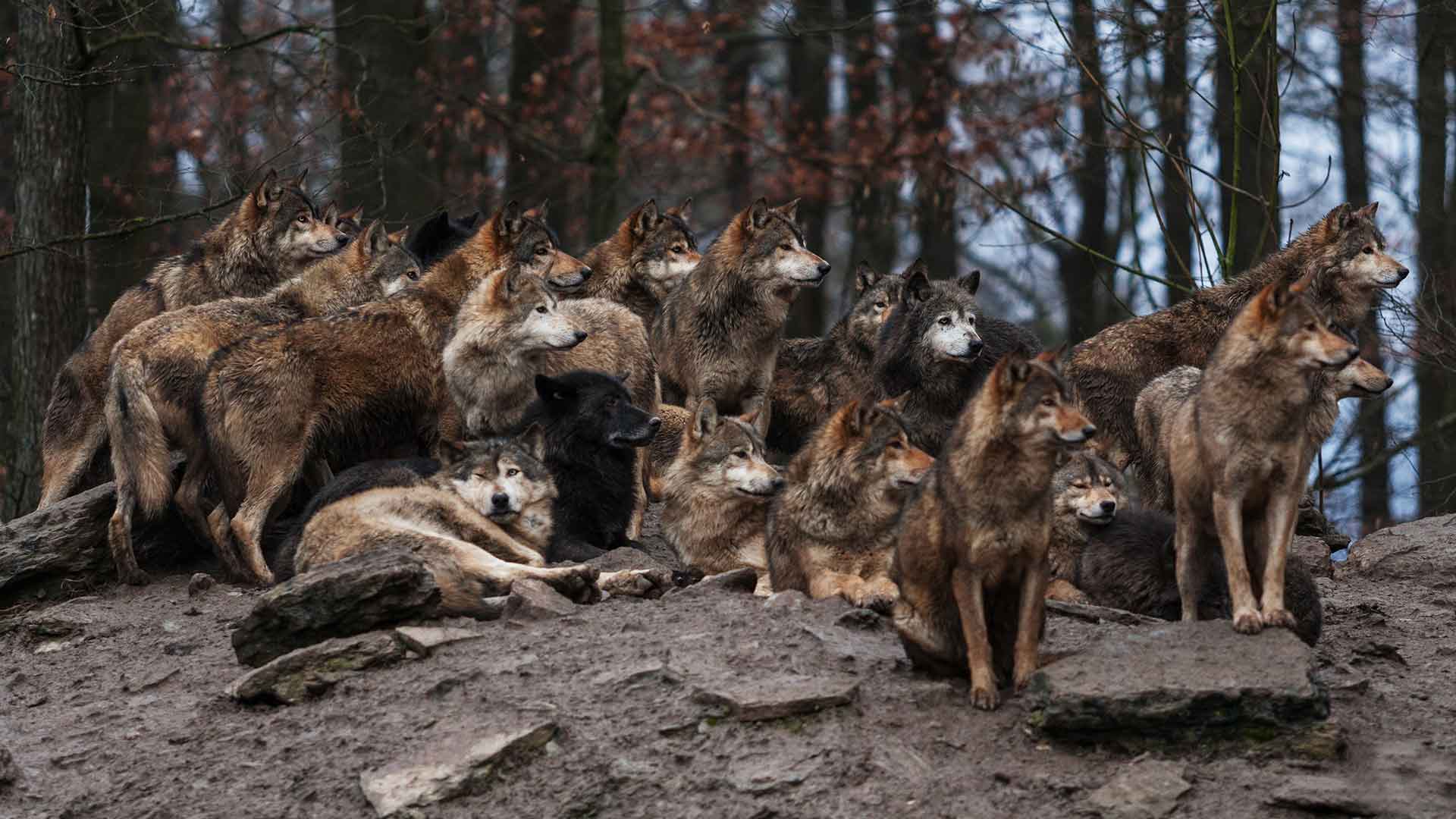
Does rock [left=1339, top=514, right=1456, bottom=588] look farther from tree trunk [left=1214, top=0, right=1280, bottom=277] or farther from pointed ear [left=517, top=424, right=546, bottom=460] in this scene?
pointed ear [left=517, top=424, right=546, bottom=460]

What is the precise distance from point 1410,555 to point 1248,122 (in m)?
9.88

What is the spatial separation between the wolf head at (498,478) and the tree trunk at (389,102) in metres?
7.95

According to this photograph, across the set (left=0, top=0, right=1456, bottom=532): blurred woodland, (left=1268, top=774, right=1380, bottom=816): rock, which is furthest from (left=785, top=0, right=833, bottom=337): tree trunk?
(left=1268, top=774, right=1380, bottom=816): rock

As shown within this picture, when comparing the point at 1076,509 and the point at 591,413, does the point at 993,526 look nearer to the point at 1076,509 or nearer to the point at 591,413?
the point at 1076,509

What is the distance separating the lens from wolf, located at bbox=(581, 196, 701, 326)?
1330 centimetres

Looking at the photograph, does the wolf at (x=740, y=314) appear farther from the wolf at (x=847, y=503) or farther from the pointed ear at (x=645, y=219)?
the wolf at (x=847, y=503)

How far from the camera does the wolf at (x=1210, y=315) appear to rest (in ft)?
37.7

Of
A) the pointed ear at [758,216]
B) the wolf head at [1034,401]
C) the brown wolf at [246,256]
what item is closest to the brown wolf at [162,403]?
the brown wolf at [246,256]

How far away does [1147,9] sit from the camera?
12992 millimetres

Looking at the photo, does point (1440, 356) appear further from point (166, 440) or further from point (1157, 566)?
point (166, 440)

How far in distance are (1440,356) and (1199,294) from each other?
1.72 metres

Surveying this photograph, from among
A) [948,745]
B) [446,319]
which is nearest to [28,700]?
[446,319]

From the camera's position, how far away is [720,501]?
9742 millimetres

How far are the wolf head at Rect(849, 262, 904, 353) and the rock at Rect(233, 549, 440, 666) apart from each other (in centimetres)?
494
